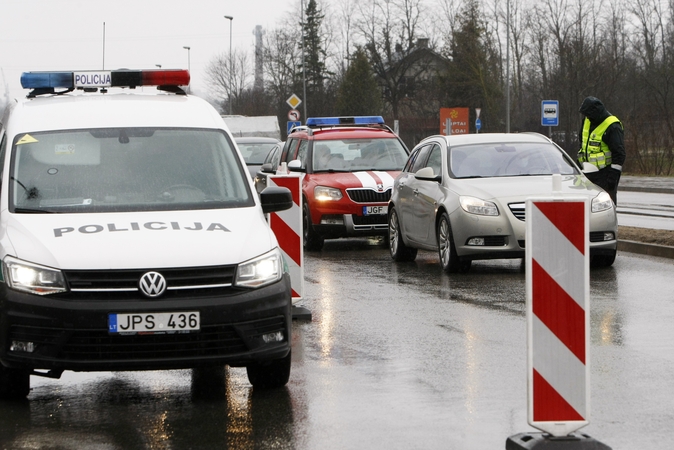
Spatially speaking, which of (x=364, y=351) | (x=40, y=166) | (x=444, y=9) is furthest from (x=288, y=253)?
(x=444, y=9)

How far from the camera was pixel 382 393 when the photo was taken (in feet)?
22.3

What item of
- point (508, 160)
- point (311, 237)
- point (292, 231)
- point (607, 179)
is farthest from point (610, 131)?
point (292, 231)

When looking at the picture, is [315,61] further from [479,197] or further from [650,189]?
[479,197]

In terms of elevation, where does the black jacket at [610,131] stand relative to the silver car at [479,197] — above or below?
above

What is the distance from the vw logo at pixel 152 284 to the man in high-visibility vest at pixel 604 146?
9.69m

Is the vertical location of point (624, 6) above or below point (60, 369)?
above

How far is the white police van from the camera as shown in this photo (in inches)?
241

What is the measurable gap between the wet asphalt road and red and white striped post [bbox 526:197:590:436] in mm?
383

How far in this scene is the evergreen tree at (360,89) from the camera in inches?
3824

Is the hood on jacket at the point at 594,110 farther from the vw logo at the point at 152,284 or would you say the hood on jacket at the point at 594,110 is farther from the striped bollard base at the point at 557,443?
the striped bollard base at the point at 557,443

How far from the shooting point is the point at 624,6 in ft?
239

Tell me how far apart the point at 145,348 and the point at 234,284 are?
588 mm

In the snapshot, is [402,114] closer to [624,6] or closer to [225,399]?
[624,6]

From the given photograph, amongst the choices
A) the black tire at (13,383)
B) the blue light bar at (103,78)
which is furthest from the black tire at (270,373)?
the blue light bar at (103,78)
